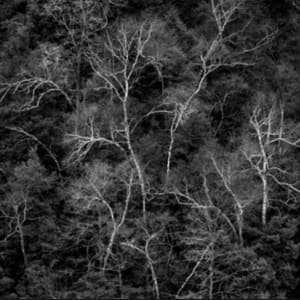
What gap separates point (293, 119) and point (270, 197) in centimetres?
580

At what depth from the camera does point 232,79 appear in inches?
1321

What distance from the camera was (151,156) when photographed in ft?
104

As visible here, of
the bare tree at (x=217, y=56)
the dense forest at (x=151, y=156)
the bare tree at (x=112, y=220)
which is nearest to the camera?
the dense forest at (x=151, y=156)

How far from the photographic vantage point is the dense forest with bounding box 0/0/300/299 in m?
26.0

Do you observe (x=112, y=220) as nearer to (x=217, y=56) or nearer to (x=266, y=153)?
(x=266, y=153)

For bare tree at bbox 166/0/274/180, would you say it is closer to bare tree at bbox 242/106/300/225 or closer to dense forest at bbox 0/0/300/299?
dense forest at bbox 0/0/300/299

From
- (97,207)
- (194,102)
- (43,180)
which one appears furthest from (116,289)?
(194,102)

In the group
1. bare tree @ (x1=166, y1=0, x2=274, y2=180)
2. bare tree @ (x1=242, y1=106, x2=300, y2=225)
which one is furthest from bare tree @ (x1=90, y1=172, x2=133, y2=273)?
bare tree @ (x1=242, y1=106, x2=300, y2=225)

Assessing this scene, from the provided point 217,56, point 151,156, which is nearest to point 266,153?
point 151,156

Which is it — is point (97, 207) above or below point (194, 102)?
below

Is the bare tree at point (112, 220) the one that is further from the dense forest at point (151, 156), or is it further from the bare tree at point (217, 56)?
the bare tree at point (217, 56)

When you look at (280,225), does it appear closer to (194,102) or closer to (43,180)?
(194,102)

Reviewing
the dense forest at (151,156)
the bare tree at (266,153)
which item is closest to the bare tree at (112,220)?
the dense forest at (151,156)

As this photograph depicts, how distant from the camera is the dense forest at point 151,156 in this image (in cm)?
2602
